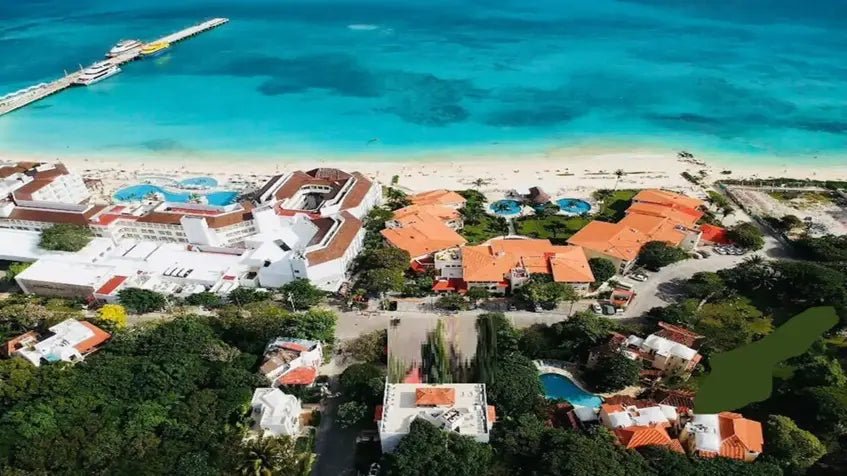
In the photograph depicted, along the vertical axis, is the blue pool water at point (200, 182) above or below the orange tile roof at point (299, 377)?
below

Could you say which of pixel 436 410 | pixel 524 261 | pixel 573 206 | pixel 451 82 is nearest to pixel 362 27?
pixel 451 82

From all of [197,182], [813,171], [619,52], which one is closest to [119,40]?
[197,182]

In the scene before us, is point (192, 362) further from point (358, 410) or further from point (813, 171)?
point (813, 171)

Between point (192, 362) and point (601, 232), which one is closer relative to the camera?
point (192, 362)

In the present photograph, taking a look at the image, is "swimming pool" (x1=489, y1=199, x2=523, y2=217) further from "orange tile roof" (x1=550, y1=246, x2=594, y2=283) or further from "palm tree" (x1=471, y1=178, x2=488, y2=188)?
"orange tile roof" (x1=550, y1=246, x2=594, y2=283)

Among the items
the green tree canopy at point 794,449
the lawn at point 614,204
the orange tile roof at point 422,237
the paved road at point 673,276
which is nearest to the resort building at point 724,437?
the green tree canopy at point 794,449

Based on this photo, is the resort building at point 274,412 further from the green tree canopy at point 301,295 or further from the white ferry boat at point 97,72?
the white ferry boat at point 97,72
